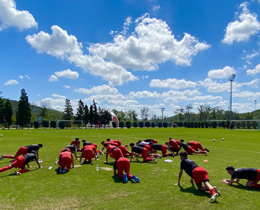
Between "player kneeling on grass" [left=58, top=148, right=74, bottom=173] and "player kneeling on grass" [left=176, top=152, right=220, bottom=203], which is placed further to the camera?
"player kneeling on grass" [left=58, top=148, right=74, bottom=173]

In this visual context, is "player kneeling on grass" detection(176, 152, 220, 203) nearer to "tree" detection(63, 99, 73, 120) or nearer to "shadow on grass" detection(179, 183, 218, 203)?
"shadow on grass" detection(179, 183, 218, 203)

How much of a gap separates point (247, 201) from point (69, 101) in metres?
104

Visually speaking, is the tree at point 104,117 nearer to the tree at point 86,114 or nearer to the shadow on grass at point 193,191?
the tree at point 86,114

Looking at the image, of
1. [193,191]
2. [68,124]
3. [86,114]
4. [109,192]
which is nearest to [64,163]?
[109,192]

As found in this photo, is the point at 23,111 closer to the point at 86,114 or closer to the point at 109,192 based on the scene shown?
the point at 86,114

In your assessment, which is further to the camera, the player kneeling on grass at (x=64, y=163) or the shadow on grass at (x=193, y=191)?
the player kneeling on grass at (x=64, y=163)

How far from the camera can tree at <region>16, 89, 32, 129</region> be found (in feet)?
252

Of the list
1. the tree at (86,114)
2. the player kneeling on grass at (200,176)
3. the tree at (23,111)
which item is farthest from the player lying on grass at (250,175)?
the tree at (86,114)

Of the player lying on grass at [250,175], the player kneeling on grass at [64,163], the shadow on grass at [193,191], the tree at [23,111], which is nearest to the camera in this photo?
the shadow on grass at [193,191]

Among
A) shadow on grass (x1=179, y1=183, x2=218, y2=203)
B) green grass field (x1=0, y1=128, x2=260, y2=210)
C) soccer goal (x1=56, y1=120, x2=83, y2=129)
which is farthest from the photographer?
soccer goal (x1=56, y1=120, x2=83, y2=129)

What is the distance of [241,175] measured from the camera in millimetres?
7375

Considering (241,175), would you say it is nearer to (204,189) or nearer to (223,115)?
(204,189)

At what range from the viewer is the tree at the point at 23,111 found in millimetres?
76688

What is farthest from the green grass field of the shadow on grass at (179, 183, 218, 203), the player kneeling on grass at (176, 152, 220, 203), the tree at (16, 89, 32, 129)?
the tree at (16, 89, 32, 129)
